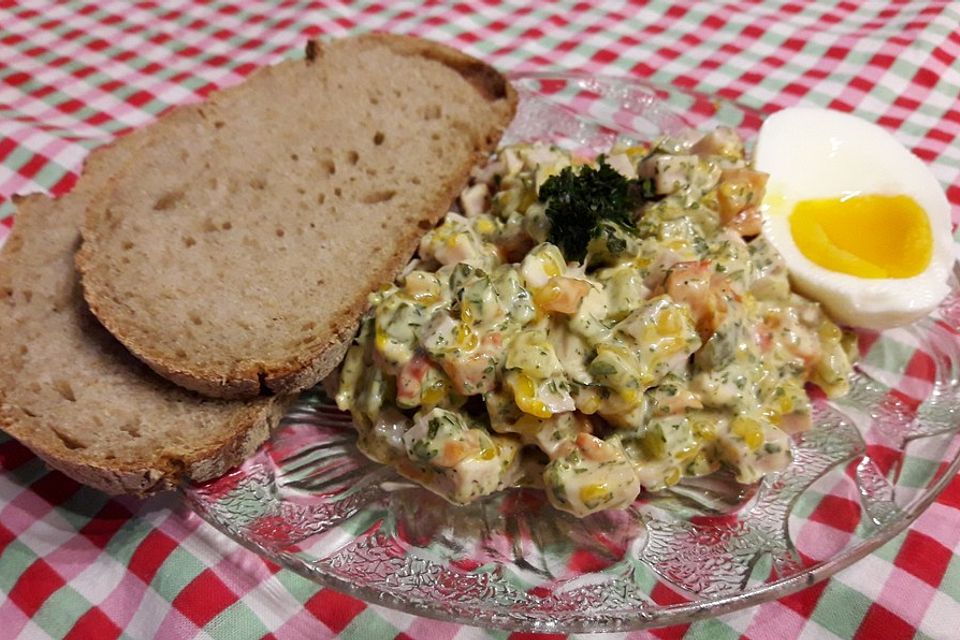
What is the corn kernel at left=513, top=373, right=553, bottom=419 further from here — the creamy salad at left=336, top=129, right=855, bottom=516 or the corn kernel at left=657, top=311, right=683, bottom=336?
the corn kernel at left=657, top=311, right=683, bottom=336

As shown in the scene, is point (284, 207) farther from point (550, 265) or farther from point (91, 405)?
point (550, 265)

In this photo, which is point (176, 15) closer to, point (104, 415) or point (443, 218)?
point (443, 218)

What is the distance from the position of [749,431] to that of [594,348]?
1.54 ft

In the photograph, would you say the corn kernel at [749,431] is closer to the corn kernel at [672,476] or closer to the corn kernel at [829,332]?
the corn kernel at [672,476]

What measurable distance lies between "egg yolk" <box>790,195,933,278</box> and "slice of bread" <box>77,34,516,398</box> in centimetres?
110

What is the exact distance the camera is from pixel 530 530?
2.08 metres

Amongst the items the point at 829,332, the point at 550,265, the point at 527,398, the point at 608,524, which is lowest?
the point at 608,524

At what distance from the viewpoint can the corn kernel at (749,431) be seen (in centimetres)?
212

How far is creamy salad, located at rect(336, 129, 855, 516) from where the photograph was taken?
2000 mm

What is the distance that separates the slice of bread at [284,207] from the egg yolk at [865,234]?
1.10 m

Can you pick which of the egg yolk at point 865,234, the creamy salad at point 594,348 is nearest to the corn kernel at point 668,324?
the creamy salad at point 594,348

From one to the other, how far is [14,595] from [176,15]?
344 cm

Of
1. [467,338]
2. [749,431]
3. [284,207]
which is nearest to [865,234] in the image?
[749,431]

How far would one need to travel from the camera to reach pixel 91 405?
221 cm
